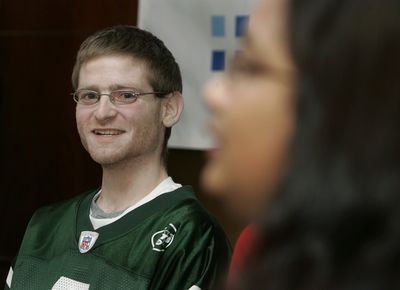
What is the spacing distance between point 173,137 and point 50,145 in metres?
0.66

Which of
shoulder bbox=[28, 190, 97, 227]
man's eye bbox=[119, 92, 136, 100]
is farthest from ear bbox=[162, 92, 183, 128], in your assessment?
shoulder bbox=[28, 190, 97, 227]

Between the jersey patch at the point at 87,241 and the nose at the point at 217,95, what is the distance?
141 cm

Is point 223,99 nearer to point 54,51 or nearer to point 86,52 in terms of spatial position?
point 86,52

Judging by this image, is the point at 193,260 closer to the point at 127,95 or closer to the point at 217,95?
the point at 127,95

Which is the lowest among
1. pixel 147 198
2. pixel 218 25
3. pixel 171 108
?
pixel 147 198

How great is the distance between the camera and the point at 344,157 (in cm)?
88

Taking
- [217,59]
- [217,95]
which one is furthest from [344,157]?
[217,59]

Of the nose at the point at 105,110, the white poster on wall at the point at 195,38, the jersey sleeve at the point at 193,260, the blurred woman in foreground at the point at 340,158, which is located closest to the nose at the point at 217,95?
the blurred woman in foreground at the point at 340,158

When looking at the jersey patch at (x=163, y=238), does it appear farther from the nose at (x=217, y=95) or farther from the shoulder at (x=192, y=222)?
the nose at (x=217, y=95)

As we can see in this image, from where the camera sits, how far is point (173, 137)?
3.25 meters

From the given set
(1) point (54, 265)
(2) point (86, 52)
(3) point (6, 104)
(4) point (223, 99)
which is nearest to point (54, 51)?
(3) point (6, 104)

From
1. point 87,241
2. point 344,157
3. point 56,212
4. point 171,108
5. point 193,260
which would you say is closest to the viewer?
point 344,157

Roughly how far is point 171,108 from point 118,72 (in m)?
0.20

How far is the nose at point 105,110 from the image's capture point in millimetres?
2510
